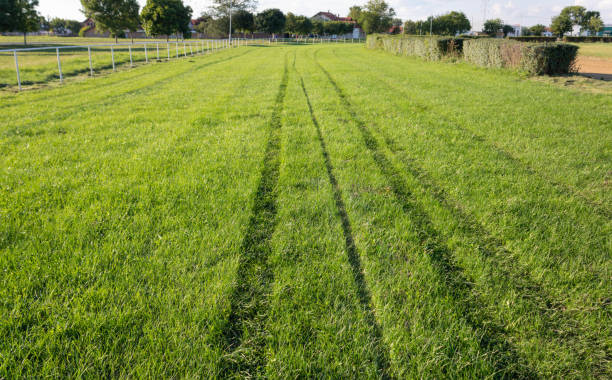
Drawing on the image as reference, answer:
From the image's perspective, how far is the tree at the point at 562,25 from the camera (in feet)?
308

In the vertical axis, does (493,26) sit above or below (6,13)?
above

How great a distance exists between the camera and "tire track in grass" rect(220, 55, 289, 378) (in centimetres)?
198

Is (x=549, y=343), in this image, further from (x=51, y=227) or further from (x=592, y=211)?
(x=51, y=227)

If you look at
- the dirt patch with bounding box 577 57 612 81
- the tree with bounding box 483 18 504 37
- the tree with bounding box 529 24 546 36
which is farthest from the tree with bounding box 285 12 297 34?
the dirt patch with bounding box 577 57 612 81

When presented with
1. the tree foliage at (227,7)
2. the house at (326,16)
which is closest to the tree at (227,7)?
the tree foliage at (227,7)

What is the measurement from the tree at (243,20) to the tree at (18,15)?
42.4 m

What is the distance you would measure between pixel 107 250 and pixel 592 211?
510 centimetres

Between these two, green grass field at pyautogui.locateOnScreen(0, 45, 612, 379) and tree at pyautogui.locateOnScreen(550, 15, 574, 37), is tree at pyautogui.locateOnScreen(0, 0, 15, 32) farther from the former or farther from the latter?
tree at pyautogui.locateOnScreen(550, 15, 574, 37)

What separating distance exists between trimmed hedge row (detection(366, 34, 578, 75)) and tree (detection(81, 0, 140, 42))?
4915cm

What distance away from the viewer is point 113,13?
52250 mm

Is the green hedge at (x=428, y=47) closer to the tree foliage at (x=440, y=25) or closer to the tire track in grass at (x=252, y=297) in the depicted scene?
the tire track in grass at (x=252, y=297)

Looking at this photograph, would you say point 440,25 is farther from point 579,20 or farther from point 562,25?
point 579,20

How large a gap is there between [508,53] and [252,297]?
20122 millimetres

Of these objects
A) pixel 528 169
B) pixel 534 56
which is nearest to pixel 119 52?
pixel 534 56
